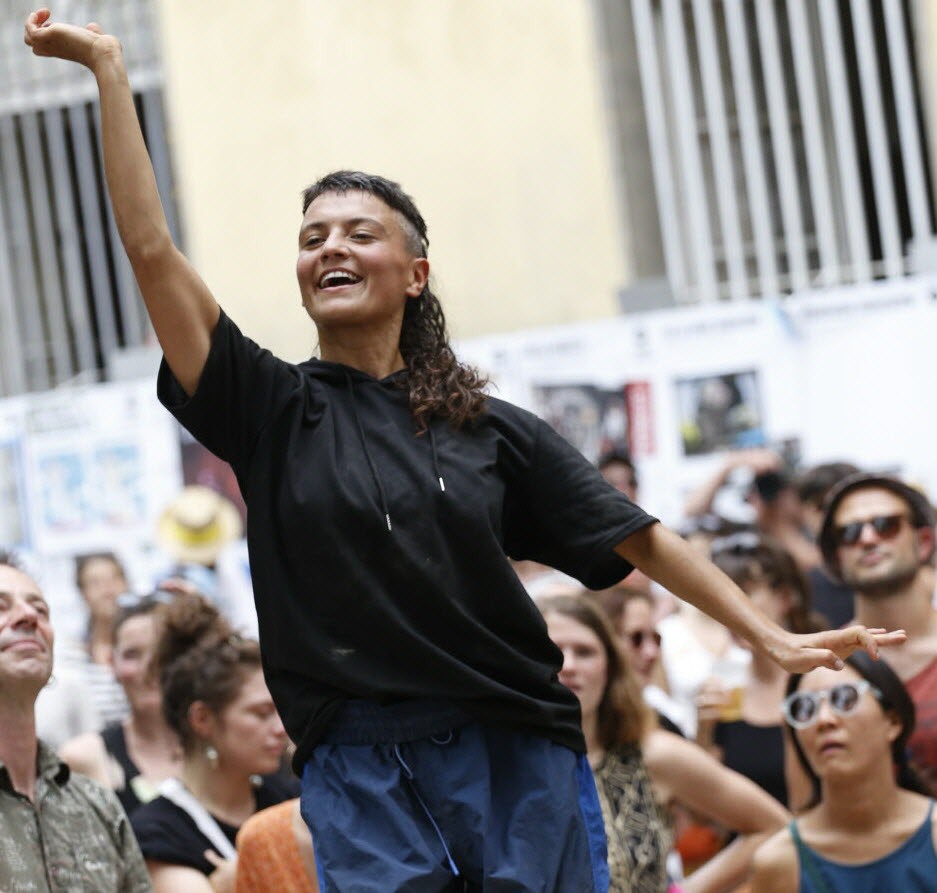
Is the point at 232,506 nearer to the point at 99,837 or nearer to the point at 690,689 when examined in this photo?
the point at 690,689

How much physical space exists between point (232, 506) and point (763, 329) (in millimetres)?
2511

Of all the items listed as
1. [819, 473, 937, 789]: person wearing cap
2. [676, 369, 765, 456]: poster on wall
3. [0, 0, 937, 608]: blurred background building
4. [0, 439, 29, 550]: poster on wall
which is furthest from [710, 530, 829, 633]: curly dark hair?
[0, 439, 29, 550]: poster on wall

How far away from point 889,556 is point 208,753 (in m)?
2.38

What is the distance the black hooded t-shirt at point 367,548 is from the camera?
3.17 m

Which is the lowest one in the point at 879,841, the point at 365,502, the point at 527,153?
the point at 879,841

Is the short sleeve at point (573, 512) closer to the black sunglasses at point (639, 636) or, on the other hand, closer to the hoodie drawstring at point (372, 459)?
the hoodie drawstring at point (372, 459)

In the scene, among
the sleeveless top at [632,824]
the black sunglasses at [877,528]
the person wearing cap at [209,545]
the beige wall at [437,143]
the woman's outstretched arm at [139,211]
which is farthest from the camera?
the beige wall at [437,143]

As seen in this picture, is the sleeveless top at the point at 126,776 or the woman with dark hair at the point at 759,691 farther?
the woman with dark hair at the point at 759,691

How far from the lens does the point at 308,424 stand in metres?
3.31

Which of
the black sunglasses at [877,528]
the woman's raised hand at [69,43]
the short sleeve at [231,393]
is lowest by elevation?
the black sunglasses at [877,528]

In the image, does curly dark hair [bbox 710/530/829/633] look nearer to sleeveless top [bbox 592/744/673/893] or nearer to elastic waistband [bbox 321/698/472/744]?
sleeveless top [bbox 592/744/673/893]

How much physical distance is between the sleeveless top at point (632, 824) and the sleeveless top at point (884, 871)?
0.40 meters

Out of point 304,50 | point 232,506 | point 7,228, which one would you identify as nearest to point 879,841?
point 232,506

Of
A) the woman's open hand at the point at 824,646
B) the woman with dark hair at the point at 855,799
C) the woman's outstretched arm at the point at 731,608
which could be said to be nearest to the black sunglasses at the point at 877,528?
the woman with dark hair at the point at 855,799
